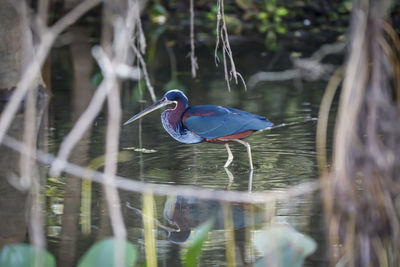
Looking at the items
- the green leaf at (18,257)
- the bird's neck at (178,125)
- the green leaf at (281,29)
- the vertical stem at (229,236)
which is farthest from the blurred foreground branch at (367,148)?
the green leaf at (281,29)

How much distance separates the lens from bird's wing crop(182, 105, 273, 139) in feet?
18.8

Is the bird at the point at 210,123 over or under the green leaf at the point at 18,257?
over

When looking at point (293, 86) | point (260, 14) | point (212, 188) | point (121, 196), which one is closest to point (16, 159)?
point (121, 196)

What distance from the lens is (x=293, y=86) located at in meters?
8.85

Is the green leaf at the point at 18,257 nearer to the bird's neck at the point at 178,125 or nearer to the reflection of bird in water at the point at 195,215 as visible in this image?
the reflection of bird in water at the point at 195,215

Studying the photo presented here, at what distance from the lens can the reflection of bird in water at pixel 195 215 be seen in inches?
173

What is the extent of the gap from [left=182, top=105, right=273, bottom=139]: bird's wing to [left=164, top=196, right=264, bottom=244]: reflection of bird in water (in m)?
0.84

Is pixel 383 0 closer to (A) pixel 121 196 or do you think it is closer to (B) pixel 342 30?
(A) pixel 121 196

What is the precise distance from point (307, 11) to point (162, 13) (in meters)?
2.92

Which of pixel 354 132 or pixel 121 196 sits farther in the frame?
pixel 121 196

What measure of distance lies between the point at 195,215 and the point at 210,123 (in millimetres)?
1230

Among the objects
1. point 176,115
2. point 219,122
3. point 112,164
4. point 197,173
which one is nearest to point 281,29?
point 176,115

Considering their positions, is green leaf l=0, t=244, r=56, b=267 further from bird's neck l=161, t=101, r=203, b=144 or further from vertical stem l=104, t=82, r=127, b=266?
bird's neck l=161, t=101, r=203, b=144

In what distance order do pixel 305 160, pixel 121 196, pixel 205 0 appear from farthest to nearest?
1. pixel 205 0
2. pixel 305 160
3. pixel 121 196
